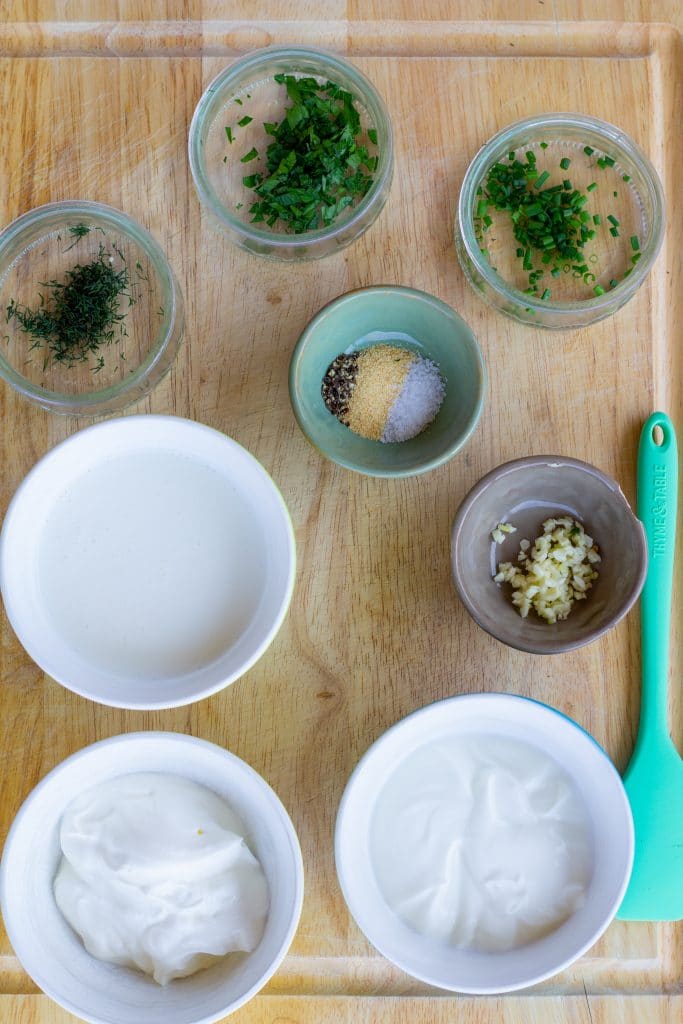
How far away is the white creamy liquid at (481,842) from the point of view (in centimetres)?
129

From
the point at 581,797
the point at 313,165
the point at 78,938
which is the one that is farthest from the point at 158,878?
the point at 313,165

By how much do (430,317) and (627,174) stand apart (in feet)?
1.29

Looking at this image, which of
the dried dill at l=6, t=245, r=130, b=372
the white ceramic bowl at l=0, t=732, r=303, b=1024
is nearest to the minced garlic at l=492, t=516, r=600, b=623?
the white ceramic bowl at l=0, t=732, r=303, b=1024

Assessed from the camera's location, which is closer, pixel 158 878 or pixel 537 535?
pixel 158 878

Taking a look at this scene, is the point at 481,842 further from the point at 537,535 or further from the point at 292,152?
the point at 292,152

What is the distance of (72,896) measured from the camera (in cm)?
127

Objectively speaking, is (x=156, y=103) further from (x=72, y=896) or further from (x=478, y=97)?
(x=72, y=896)

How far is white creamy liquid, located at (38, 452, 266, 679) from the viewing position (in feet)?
4.31

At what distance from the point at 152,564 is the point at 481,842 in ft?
1.97

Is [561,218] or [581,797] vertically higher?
[561,218]

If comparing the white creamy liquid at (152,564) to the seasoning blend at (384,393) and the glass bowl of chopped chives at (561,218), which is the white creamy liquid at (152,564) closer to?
the seasoning blend at (384,393)

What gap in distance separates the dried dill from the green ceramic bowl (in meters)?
0.30

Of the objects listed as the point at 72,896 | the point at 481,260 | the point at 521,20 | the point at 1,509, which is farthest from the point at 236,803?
the point at 521,20

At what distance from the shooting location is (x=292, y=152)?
136 cm
